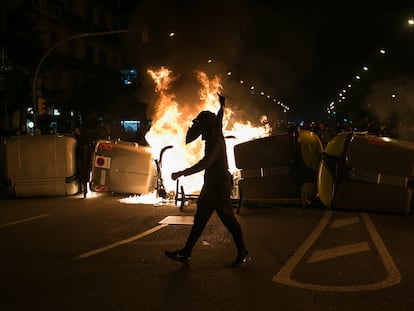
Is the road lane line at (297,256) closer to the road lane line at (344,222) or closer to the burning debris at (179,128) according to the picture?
the road lane line at (344,222)

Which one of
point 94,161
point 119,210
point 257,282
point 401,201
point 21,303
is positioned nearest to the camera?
point 21,303

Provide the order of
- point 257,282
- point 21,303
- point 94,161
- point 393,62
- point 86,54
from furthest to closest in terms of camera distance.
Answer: point 86,54
point 393,62
point 94,161
point 257,282
point 21,303

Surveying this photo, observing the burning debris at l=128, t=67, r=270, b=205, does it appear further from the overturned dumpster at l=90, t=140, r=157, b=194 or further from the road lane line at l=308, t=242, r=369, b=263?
the road lane line at l=308, t=242, r=369, b=263

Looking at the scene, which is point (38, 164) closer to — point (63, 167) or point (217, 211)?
point (63, 167)

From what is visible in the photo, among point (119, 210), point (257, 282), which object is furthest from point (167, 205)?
point (257, 282)

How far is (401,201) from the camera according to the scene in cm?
928

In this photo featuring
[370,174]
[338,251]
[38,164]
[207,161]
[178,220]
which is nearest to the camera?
[207,161]

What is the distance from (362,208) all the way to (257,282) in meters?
4.93

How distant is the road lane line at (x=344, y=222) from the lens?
8.42m

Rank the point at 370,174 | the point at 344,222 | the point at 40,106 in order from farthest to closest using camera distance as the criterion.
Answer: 1. the point at 40,106
2. the point at 370,174
3. the point at 344,222

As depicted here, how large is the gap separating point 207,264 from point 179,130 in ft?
24.5

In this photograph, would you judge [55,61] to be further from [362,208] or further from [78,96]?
[362,208]

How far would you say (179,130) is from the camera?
13.1 meters

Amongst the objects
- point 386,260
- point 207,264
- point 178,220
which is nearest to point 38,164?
point 178,220
